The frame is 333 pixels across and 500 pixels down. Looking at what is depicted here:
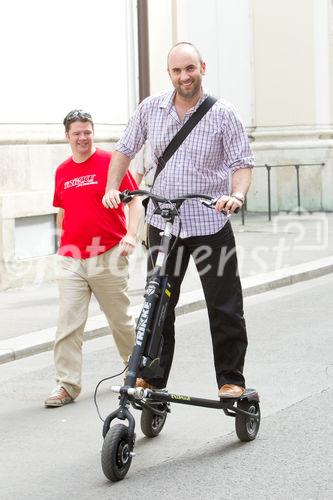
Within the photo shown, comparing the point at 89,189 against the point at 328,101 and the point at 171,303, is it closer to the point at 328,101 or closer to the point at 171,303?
the point at 171,303

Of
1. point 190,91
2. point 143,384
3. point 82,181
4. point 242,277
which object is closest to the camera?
point 190,91

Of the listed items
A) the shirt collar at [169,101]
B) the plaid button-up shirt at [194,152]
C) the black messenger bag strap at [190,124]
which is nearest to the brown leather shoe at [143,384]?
the plaid button-up shirt at [194,152]

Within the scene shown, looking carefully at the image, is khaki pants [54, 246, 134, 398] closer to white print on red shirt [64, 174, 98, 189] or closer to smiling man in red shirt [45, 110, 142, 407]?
smiling man in red shirt [45, 110, 142, 407]

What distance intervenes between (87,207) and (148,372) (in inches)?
79.4

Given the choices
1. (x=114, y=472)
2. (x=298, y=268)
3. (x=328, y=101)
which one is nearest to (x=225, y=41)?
(x=328, y=101)

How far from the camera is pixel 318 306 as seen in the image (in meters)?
11.1

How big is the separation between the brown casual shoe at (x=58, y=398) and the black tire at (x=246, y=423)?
150 centimetres

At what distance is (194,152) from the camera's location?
18.2ft

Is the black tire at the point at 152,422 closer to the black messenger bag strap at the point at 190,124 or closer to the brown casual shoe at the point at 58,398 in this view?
the brown casual shoe at the point at 58,398

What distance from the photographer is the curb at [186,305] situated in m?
8.88

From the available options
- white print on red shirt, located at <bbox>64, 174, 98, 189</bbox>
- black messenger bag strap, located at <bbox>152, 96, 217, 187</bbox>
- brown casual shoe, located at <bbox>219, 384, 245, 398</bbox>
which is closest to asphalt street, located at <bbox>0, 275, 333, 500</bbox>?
brown casual shoe, located at <bbox>219, 384, 245, 398</bbox>

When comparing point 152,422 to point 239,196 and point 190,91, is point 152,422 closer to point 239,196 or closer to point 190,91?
point 239,196

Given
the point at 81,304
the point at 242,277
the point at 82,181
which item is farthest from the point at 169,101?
the point at 242,277

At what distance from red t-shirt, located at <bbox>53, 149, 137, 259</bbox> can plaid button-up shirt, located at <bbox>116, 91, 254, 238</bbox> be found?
1.36 metres
